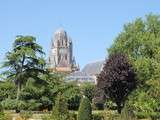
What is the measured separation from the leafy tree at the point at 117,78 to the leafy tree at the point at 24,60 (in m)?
6.14

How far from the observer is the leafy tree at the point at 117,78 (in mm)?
47188

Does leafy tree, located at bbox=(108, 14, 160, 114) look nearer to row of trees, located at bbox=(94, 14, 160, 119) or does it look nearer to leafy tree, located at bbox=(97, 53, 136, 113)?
row of trees, located at bbox=(94, 14, 160, 119)

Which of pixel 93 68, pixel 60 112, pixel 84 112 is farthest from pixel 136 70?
pixel 93 68

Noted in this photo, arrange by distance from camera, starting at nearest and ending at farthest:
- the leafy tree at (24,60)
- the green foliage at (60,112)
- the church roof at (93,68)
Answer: the green foliage at (60,112) → the leafy tree at (24,60) → the church roof at (93,68)

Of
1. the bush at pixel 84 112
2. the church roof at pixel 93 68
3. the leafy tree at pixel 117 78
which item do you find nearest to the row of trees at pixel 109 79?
the leafy tree at pixel 117 78

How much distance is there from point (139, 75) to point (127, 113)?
19.0m

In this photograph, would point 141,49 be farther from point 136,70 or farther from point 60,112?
point 60,112

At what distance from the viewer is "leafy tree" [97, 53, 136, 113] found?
4719cm

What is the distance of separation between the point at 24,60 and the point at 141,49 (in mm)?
14734

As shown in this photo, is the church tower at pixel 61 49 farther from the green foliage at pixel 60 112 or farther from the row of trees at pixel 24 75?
the green foliage at pixel 60 112

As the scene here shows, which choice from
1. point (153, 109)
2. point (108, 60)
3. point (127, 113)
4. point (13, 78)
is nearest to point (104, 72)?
point (108, 60)

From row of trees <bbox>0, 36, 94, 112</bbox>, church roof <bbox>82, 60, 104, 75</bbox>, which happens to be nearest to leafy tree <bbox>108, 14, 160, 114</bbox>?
row of trees <bbox>0, 36, 94, 112</bbox>

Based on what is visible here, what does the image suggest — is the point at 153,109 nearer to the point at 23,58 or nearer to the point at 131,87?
the point at 131,87

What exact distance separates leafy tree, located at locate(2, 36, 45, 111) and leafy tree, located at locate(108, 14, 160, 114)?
1017 cm
